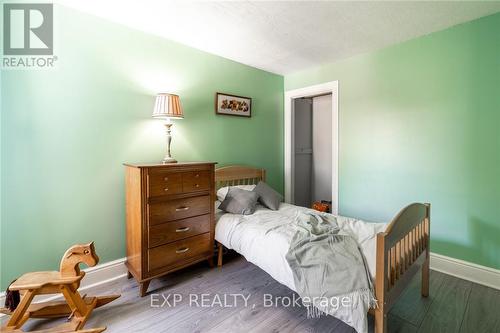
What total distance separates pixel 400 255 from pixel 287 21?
2.08 m

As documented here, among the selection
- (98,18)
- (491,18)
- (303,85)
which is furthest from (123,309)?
(491,18)

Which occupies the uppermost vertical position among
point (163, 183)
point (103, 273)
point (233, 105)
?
point (233, 105)

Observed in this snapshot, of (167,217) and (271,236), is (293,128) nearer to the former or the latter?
(271,236)

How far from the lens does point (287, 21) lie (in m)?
2.06

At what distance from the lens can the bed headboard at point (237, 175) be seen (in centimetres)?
283

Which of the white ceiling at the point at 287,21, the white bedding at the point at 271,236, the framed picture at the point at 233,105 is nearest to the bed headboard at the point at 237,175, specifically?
the white bedding at the point at 271,236

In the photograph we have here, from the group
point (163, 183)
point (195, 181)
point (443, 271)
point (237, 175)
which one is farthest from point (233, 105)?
point (443, 271)

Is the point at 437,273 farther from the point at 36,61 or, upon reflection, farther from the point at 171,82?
the point at 36,61

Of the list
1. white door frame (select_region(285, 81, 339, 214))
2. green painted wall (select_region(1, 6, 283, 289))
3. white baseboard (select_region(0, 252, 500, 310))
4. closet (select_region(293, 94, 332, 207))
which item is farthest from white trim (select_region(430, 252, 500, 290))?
green painted wall (select_region(1, 6, 283, 289))

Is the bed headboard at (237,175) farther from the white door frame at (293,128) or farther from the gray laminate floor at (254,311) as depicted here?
the gray laminate floor at (254,311)

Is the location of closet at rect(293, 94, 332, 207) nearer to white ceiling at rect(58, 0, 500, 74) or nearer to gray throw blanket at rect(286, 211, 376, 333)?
white ceiling at rect(58, 0, 500, 74)

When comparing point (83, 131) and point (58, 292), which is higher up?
point (83, 131)

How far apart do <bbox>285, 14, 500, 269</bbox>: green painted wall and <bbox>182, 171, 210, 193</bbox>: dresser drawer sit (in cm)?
187

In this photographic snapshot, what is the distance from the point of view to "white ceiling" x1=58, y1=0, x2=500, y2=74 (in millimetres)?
1842
